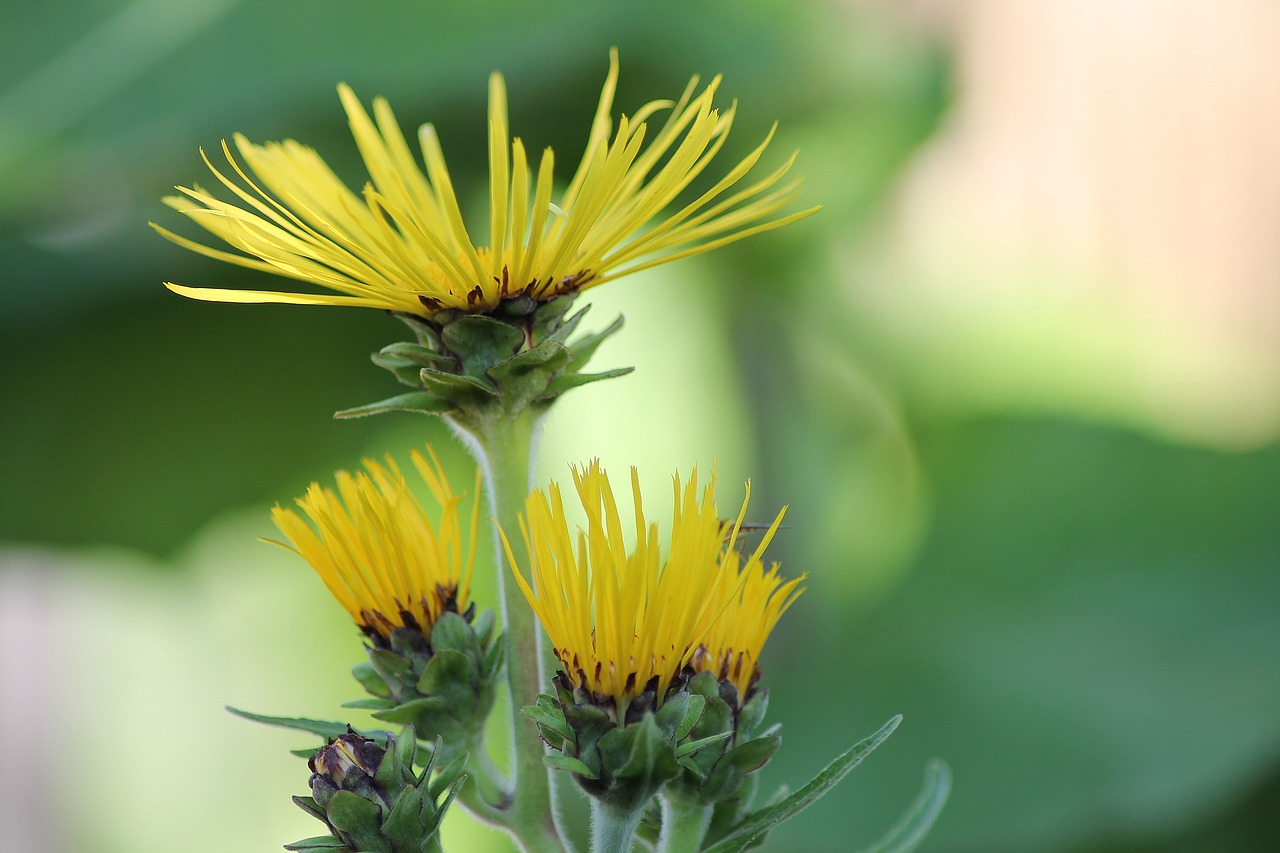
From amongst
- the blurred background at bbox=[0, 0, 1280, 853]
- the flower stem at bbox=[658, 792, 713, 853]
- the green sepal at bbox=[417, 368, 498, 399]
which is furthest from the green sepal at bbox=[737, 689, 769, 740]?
the blurred background at bbox=[0, 0, 1280, 853]

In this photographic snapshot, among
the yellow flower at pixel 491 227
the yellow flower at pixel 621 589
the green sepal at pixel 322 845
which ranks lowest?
the green sepal at pixel 322 845

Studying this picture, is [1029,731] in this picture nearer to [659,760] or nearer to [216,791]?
[216,791]

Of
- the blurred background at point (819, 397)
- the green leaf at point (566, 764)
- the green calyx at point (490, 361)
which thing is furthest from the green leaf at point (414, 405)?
the blurred background at point (819, 397)

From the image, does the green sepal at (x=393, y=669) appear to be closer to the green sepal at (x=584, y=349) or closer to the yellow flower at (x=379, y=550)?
the yellow flower at (x=379, y=550)

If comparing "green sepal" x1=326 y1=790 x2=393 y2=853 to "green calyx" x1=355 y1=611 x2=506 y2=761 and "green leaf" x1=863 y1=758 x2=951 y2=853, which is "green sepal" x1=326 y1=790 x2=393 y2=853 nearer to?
"green calyx" x1=355 y1=611 x2=506 y2=761

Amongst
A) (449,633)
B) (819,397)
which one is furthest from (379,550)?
(819,397)

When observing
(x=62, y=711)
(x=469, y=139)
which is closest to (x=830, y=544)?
(x=469, y=139)
